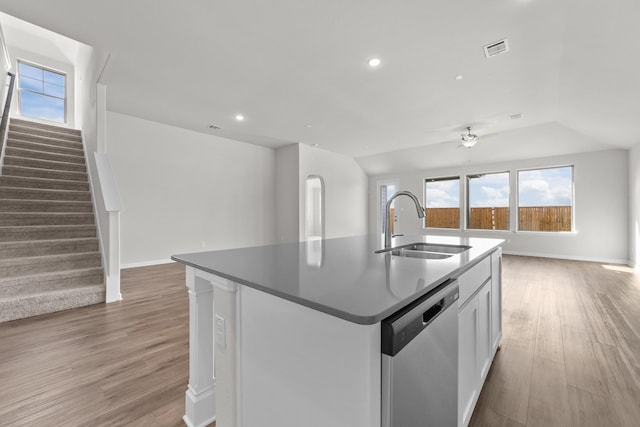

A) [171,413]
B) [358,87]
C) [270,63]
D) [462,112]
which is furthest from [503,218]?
[171,413]

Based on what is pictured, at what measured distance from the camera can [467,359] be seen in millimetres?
1328

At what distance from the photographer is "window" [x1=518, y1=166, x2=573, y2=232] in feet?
21.2

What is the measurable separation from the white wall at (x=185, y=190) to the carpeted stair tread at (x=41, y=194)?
771 millimetres

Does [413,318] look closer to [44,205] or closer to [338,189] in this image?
[44,205]

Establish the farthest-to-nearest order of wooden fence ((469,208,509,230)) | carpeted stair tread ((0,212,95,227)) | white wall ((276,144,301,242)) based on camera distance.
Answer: wooden fence ((469,208,509,230)), white wall ((276,144,301,242)), carpeted stair tread ((0,212,95,227))

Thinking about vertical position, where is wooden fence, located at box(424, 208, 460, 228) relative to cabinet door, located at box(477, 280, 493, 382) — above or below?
above

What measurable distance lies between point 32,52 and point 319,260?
8.65 meters

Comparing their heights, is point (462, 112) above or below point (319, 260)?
above

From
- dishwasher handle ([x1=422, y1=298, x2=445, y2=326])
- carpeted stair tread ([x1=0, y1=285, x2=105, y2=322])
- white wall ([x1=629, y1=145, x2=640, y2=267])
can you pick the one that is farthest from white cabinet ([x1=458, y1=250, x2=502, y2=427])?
white wall ([x1=629, y1=145, x2=640, y2=267])

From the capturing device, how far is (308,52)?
3039 millimetres

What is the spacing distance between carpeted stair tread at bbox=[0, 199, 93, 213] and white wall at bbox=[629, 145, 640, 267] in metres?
9.54

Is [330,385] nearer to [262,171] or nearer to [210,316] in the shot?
[210,316]

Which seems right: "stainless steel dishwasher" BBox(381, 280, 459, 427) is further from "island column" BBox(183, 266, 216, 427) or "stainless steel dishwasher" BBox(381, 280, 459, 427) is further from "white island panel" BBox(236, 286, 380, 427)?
"island column" BBox(183, 266, 216, 427)

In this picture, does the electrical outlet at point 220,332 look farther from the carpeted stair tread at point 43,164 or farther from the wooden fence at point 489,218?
the wooden fence at point 489,218
